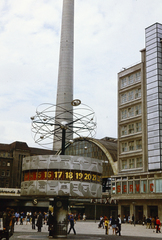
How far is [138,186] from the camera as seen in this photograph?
209 ft

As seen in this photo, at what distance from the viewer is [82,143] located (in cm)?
10362

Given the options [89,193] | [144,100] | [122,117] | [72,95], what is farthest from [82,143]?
[89,193]

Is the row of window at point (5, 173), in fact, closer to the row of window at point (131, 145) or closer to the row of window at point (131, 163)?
the row of window at point (131, 163)

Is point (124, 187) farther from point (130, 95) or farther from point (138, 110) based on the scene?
point (130, 95)

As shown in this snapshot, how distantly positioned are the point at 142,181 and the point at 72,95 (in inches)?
2545

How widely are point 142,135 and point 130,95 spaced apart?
32.3ft

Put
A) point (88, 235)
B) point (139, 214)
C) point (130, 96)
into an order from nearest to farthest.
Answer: point (88, 235) → point (139, 214) → point (130, 96)

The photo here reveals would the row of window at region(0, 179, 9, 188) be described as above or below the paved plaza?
above

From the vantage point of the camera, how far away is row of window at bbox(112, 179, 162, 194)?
60000 millimetres

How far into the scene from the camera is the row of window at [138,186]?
6000cm

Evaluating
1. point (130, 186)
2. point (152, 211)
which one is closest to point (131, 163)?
point (130, 186)

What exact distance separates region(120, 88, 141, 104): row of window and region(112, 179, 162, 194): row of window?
56.4 ft

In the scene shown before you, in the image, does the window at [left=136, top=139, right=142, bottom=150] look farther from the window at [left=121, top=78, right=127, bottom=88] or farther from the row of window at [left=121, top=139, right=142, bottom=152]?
the window at [left=121, top=78, right=127, bottom=88]

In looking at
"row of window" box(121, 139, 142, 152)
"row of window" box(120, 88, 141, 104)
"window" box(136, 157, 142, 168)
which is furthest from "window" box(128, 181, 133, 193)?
"row of window" box(120, 88, 141, 104)
